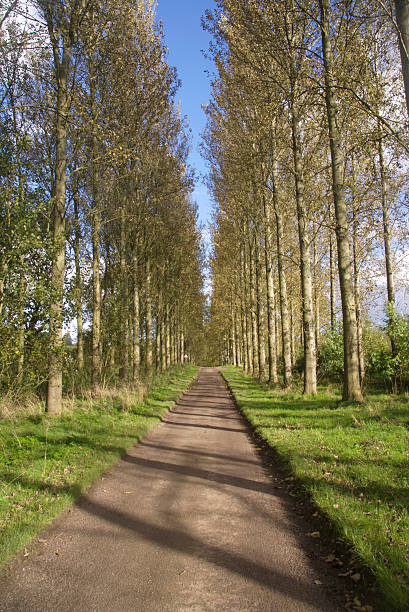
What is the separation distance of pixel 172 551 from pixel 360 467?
3357 millimetres

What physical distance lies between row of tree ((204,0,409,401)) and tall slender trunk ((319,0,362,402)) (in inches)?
1.1

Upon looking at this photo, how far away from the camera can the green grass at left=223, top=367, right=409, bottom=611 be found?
12.3 feet

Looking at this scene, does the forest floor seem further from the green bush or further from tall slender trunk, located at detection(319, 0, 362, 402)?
the green bush

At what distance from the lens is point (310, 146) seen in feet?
57.2

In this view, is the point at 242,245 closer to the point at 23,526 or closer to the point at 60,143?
the point at 60,143

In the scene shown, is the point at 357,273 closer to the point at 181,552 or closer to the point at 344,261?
→ the point at 344,261

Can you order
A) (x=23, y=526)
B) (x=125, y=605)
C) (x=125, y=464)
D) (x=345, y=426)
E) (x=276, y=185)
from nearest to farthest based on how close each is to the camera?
1. (x=125, y=605)
2. (x=23, y=526)
3. (x=125, y=464)
4. (x=345, y=426)
5. (x=276, y=185)

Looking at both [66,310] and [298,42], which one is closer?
[66,310]

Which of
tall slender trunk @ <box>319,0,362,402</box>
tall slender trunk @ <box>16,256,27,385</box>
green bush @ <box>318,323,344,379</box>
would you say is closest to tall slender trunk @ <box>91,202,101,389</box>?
tall slender trunk @ <box>16,256,27,385</box>

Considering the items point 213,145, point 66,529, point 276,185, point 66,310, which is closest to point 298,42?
point 276,185

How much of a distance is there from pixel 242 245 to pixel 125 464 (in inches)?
899

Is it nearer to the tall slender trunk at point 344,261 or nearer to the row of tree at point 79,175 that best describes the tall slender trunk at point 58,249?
the row of tree at point 79,175

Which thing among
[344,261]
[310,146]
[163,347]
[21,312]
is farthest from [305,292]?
[163,347]

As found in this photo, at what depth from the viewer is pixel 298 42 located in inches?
579
